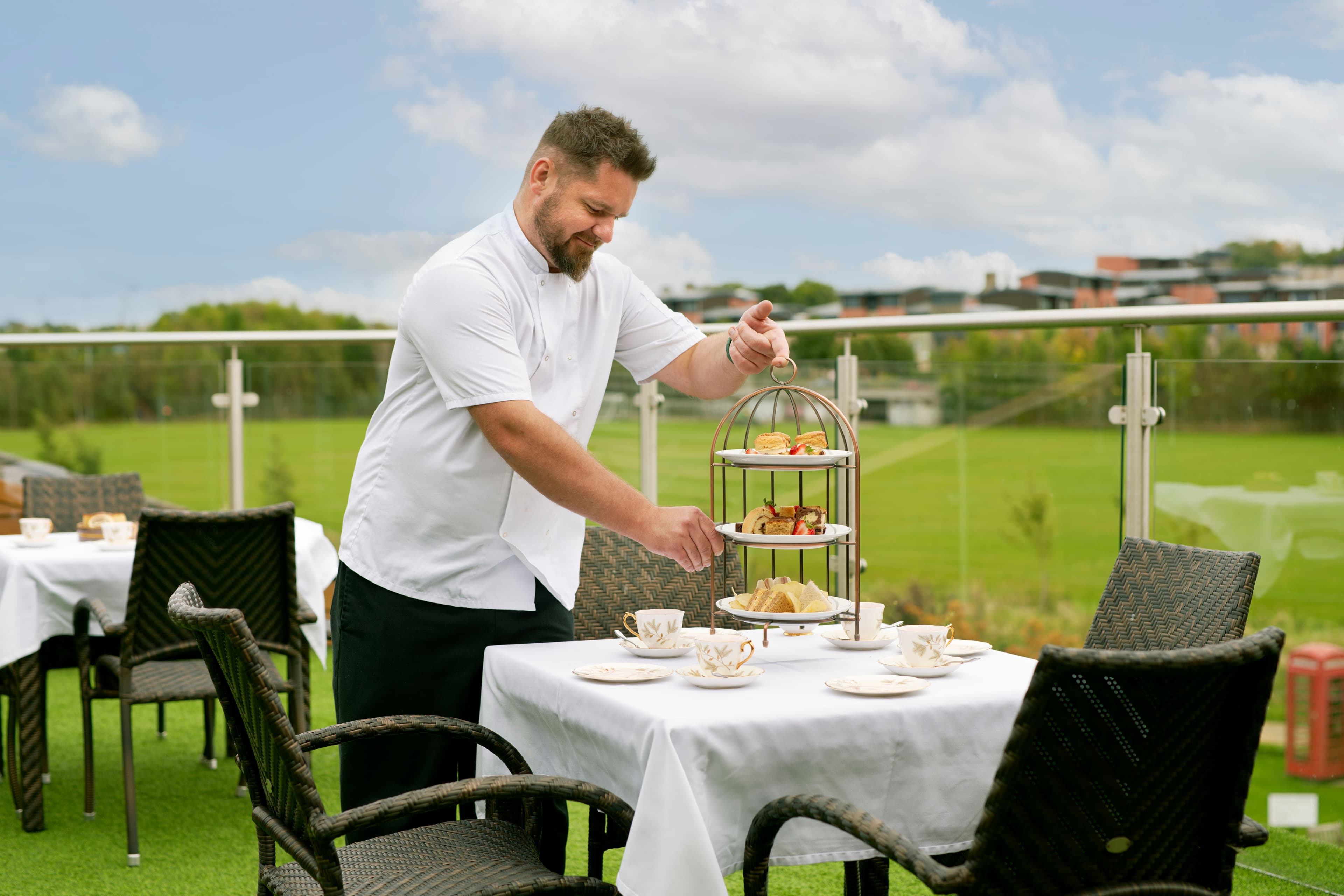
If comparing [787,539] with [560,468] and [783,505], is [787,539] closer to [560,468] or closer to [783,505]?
[560,468]

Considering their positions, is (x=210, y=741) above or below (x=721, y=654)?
below

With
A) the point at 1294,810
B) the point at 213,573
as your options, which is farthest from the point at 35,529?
the point at 1294,810

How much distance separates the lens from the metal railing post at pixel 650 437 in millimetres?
4812

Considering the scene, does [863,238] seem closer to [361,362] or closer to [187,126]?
[187,126]

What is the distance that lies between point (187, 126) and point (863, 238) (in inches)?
770

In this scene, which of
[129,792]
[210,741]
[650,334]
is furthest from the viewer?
[210,741]

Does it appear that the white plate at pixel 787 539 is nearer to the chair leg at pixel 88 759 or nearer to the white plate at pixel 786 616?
the white plate at pixel 786 616

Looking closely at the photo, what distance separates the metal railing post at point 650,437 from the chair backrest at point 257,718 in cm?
287

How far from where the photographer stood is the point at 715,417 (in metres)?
5.14

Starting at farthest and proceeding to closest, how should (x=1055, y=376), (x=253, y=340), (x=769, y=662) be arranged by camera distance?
(x=253, y=340)
(x=1055, y=376)
(x=769, y=662)

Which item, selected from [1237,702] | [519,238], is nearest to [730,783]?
[1237,702]

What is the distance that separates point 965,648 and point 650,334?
97cm

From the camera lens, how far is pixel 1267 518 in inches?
138

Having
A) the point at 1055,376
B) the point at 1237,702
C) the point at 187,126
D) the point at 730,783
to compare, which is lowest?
the point at 730,783
